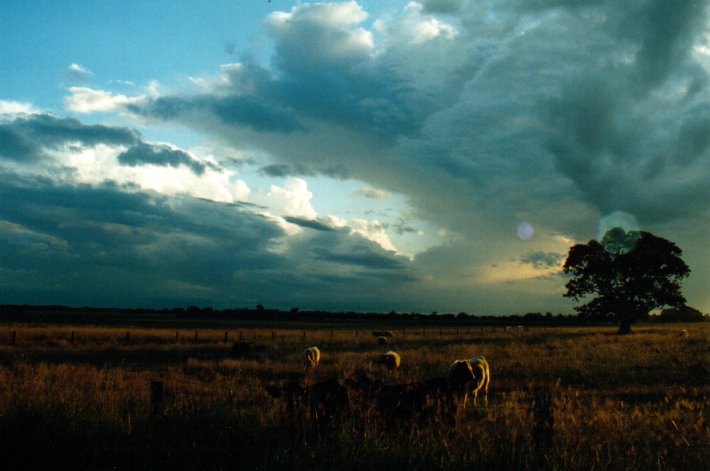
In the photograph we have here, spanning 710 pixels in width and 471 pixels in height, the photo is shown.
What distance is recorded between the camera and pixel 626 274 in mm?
50312

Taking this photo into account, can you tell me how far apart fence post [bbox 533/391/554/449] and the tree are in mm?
49372

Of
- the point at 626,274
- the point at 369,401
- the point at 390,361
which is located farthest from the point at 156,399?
the point at 626,274

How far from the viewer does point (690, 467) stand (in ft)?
24.0

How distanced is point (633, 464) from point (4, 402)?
33.2 ft

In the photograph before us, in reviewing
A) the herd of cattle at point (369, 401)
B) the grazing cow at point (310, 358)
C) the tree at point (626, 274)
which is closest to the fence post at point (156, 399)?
the herd of cattle at point (369, 401)

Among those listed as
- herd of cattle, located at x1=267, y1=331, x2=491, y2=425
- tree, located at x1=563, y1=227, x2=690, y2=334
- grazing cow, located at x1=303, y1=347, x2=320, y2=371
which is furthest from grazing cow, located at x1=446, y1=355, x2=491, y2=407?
tree, located at x1=563, y1=227, x2=690, y2=334

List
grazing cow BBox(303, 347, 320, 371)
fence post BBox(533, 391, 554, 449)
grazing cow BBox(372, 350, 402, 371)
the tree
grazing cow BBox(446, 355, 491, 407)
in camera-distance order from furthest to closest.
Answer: the tree, grazing cow BBox(303, 347, 320, 371), grazing cow BBox(372, 350, 402, 371), grazing cow BBox(446, 355, 491, 407), fence post BBox(533, 391, 554, 449)

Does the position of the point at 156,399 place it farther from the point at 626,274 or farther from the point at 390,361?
the point at 626,274

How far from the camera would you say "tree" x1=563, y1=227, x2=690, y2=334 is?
4906 cm

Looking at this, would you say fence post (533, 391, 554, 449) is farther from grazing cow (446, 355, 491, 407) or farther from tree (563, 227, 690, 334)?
tree (563, 227, 690, 334)

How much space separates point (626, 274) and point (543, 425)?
165 feet

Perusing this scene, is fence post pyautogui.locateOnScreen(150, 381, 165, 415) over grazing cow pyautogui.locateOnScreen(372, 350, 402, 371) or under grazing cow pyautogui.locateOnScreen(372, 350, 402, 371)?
over

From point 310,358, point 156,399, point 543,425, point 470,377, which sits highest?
point 543,425

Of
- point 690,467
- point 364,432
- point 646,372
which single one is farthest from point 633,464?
point 646,372
